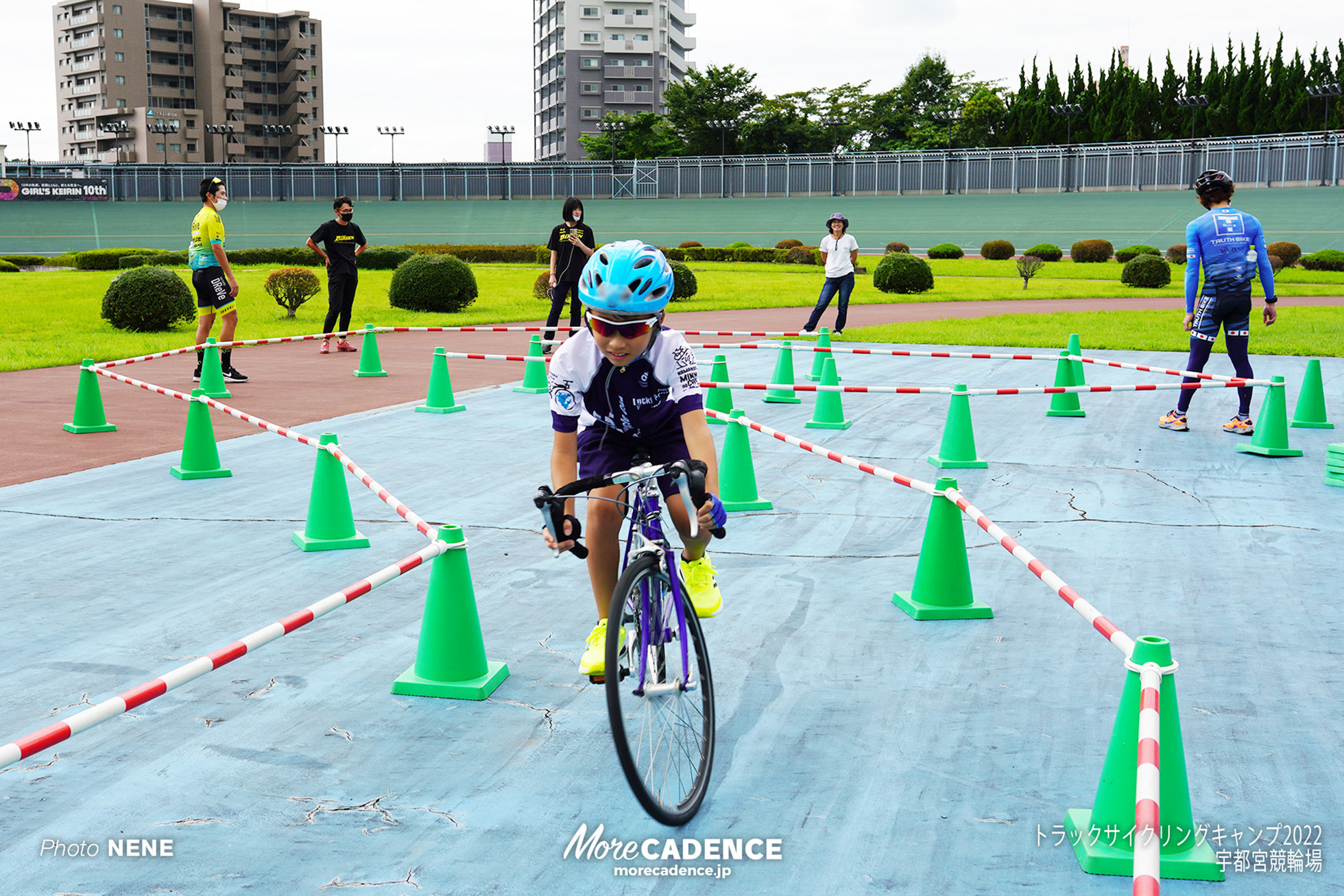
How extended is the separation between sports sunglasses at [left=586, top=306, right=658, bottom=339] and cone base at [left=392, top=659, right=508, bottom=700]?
144 cm

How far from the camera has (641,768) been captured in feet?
10.5

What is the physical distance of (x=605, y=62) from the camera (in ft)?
357

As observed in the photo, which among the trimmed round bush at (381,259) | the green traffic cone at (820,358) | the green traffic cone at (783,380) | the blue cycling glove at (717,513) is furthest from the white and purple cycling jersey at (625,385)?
the trimmed round bush at (381,259)

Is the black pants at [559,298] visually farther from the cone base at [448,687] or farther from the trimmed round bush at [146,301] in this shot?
the cone base at [448,687]

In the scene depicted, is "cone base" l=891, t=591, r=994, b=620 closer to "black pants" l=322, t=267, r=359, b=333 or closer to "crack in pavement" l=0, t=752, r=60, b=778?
"crack in pavement" l=0, t=752, r=60, b=778

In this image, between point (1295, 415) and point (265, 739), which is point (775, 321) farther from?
point (265, 739)

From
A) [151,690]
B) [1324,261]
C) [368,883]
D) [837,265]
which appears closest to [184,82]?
[1324,261]

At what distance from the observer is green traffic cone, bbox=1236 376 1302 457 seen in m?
8.64

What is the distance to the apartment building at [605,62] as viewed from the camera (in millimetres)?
107938

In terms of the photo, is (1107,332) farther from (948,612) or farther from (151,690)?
(151,690)

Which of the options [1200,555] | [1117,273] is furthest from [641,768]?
[1117,273]

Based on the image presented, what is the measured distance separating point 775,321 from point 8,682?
19.6 meters

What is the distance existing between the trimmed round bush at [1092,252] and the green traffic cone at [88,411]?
43009mm

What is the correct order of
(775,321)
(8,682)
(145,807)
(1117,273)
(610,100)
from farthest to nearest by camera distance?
(610,100) → (1117,273) → (775,321) → (8,682) → (145,807)
